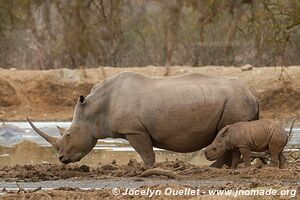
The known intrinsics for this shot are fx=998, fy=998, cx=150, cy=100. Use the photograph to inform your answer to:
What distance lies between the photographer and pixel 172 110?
49.5 ft

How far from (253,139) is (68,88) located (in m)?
24.7

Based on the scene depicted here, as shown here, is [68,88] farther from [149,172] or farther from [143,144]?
[149,172]

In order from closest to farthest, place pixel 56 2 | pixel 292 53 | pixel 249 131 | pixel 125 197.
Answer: pixel 56 2 → pixel 125 197 → pixel 249 131 → pixel 292 53

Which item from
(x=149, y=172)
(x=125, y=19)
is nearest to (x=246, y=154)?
(x=149, y=172)

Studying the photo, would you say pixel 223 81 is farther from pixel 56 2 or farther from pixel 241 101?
pixel 56 2

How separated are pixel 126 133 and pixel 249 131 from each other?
195cm

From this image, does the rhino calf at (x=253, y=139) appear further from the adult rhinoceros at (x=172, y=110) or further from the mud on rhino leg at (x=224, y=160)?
the adult rhinoceros at (x=172, y=110)

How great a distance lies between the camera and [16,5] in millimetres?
9469

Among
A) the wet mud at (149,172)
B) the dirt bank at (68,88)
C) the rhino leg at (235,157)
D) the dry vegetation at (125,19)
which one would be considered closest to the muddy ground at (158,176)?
the wet mud at (149,172)

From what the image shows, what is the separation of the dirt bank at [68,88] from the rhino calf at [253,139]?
20.7m

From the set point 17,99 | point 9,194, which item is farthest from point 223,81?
point 17,99

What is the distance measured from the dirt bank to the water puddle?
675 cm

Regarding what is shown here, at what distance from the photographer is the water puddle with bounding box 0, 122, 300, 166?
19594 millimetres

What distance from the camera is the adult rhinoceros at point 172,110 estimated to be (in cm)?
1508
